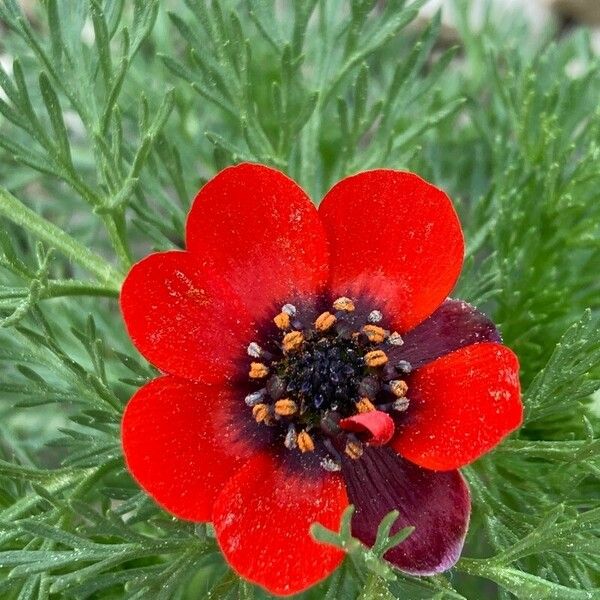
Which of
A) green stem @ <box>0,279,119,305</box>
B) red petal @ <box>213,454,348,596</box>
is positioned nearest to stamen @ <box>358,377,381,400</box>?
red petal @ <box>213,454,348,596</box>

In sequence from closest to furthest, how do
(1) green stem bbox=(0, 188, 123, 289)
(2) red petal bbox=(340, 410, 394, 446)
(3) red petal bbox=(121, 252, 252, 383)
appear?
(2) red petal bbox=(340, 410, 394, 446)
(3) red petal bbox=(121, 252, 252, 383)
(1) green stem bbox=(0, 188, 123, 289)

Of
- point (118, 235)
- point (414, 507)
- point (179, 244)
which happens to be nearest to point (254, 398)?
point (414, 507)

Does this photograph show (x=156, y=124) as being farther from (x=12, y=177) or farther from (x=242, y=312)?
(x=12, y=177)

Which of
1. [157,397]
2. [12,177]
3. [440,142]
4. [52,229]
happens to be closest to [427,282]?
[157,397]

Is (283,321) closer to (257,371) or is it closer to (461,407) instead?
(257,371)

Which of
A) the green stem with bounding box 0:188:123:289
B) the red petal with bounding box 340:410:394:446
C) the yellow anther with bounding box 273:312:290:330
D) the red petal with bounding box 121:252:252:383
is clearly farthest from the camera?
the green stem with bounding box 0:188:123:289

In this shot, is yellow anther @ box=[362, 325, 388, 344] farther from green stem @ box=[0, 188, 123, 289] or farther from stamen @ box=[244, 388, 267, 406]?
green stem @ box=[0, 188, 123, 289]
